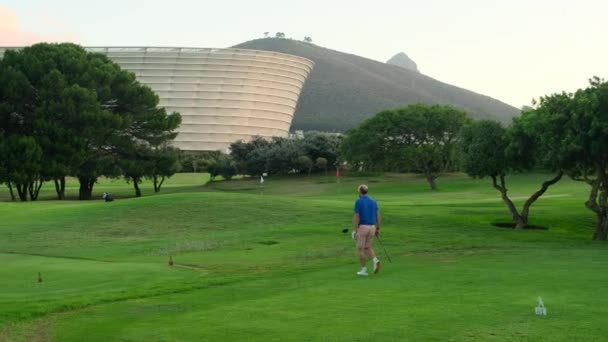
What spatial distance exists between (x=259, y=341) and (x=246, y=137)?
17280 centimetres

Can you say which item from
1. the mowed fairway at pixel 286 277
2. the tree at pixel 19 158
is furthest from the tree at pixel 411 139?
the mowed fairway at pixel 286 277

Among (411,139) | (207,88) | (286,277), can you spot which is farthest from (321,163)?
(207,88)

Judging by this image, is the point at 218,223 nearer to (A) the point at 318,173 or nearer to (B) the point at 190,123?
(A) the point at 318,173

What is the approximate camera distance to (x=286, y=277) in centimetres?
1617

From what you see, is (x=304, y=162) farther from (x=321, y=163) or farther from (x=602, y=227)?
(x=602, y=227)

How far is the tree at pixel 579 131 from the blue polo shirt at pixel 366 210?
41.8ft

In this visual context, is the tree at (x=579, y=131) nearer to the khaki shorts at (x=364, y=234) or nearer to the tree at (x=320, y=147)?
the khaki shorts at (x=364, y=234)

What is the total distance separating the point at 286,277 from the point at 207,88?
16679 cm

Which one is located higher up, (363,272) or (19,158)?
(19,158)

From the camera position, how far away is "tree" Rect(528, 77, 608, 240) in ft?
85.2

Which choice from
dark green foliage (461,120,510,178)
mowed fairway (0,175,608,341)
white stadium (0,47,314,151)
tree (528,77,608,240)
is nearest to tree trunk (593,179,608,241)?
tree (528,77,608,240)

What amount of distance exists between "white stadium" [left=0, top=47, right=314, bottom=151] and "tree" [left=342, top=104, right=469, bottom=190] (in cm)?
9744

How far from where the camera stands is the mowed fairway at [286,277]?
395 inches

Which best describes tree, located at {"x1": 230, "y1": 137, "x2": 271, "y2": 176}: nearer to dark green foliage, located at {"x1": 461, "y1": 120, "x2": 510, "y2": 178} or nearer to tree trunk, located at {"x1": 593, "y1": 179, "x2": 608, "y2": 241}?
dark green foliage, located at {"x1": 461, "y1": 120, "x2": 510, "y2": 178}
